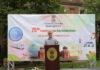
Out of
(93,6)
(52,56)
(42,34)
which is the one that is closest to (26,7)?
(93,6)

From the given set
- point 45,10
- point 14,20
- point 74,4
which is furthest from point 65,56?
point 74,4

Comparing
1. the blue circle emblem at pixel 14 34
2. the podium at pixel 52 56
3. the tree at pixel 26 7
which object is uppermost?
the tree at pixel 26 7

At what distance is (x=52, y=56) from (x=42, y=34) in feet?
7.86

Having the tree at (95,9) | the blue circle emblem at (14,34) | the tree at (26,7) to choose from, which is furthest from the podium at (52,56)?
the tree at (95,9)

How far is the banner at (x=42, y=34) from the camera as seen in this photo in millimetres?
10734

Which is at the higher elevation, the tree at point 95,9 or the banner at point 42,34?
the tree at point 95,9

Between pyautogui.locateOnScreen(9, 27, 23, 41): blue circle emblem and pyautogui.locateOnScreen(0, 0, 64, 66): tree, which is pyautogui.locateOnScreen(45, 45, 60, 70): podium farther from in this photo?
pyautogui.locateOnScreen(0, 0, 64, 66): tree

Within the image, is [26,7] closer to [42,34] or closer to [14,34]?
[14,34]

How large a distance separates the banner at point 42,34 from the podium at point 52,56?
7.22 ft

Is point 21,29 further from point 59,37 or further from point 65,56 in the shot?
point 65,56

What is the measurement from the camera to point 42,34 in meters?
10.8

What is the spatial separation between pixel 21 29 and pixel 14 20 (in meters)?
0.59

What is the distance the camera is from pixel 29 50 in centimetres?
1080

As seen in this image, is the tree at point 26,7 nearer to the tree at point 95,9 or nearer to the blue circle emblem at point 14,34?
the tree at point 95,9
